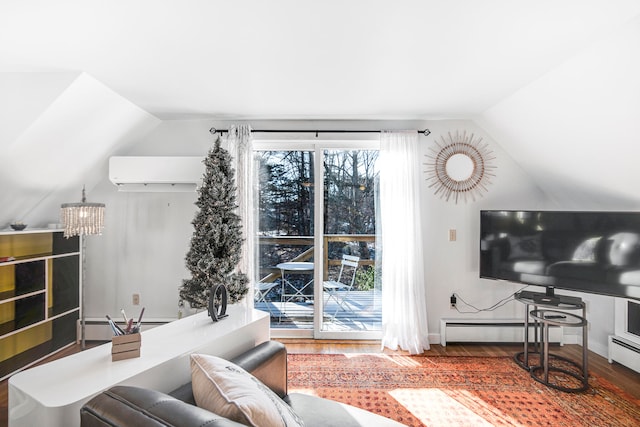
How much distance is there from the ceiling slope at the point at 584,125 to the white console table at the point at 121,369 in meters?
2.47

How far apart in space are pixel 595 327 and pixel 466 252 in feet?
4.48

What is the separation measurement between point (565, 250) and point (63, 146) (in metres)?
4.31

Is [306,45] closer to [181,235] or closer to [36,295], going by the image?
[181,235]

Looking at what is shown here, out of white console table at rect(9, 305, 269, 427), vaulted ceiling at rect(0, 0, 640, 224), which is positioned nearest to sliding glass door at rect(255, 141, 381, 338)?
vaulted ceiling at rect(0, 0, 640, 224)

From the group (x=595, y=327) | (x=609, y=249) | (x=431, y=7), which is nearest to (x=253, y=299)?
(x=431, y=7)

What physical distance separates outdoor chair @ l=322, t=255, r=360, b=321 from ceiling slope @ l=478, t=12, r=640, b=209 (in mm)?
1963

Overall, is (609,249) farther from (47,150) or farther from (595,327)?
(47,150)

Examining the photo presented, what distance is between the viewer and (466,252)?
3426mm

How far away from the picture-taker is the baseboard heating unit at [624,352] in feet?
8.99

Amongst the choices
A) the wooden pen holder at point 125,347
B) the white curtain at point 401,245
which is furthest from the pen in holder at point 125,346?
the white curtain at point 401,245

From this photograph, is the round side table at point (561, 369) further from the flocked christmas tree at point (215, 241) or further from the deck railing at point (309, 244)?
the flocked christmas tree at point (215, 241)

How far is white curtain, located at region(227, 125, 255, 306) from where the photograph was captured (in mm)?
3291

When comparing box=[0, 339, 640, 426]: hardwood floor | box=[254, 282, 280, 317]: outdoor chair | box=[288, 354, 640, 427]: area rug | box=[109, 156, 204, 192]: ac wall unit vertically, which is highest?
box=[109, 156, 204, 192]: ac wall unit

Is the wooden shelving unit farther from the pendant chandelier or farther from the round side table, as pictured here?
the round side table
